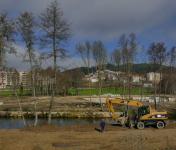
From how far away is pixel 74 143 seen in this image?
26688 mm

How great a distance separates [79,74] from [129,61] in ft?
143

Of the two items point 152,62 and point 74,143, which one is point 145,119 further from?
point 152,62

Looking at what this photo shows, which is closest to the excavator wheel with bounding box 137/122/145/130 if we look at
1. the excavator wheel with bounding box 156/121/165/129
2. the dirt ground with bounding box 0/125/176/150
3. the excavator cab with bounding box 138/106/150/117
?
the excavator cab with bounding box 138/106/150/117

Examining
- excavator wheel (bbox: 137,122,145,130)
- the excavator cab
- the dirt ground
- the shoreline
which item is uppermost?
the excavator cab

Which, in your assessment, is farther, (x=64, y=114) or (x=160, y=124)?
(x=64, y=114)

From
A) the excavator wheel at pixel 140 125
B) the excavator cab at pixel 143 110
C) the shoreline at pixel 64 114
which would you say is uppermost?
the excavator cab at pixel 143 110

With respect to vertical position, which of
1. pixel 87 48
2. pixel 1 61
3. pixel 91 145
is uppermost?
pixel 87 48

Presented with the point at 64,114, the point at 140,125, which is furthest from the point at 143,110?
the point at 64,114

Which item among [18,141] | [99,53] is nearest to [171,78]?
[99,53]

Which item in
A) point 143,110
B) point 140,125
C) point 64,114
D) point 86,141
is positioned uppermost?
point 143,110

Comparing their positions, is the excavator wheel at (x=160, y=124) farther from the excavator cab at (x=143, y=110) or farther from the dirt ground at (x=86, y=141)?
the dirt ground at (x=86, y=141)

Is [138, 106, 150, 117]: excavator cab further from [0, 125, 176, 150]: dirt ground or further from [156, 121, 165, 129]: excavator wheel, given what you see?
[0, 125, 176, 150]: dirt ground

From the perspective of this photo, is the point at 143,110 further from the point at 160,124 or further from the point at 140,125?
the point at 160,124

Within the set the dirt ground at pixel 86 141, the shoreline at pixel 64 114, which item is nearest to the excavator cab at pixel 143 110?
the dirt ground at pixel 86 141
